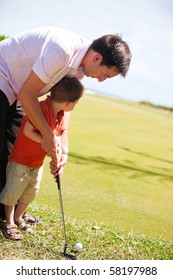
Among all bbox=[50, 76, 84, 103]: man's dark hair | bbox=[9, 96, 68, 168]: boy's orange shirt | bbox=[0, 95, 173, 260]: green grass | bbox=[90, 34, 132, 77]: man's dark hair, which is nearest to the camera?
bbox=[90, 34, 132, 77]: man's dark hair

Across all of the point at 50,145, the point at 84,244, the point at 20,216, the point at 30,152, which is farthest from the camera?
the point at 20,216

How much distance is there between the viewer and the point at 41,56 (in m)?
2.46

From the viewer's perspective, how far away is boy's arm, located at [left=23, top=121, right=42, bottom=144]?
2.81 m

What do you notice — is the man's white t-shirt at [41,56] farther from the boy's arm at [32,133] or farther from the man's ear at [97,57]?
the boy's arm at [32,133]

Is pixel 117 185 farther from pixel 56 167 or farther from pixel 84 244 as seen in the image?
pixel 56 167

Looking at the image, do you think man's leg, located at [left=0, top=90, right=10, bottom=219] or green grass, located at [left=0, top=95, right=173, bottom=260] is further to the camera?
green grass, located at [left=0, top=95, right=173, bottom=260]

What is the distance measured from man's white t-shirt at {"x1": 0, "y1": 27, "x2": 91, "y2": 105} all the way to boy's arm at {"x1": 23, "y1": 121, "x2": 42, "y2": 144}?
0.71 feet

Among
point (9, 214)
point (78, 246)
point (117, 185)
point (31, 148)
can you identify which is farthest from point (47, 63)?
point (117, 185)

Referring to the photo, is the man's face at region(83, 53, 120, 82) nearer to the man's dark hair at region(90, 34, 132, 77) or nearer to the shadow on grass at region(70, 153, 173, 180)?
the man's dark hair at region(90, 34, 132, 77)

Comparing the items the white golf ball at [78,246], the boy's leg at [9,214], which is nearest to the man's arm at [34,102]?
the boy's leg at [9,214]

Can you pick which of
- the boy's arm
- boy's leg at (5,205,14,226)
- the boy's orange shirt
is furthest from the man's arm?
boy's leg at (5,205,14,226)

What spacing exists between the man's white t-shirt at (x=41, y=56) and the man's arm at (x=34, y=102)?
5 centimetres

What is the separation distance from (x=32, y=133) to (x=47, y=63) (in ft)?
1.91
